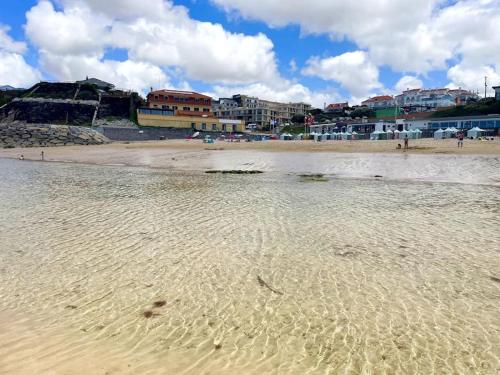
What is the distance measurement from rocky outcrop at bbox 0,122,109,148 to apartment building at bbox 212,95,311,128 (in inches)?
3010

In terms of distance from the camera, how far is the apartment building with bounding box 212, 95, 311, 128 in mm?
147250

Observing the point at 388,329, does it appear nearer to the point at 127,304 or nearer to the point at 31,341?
the point at 127,304

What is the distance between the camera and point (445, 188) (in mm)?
19344

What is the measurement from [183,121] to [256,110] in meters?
55.9

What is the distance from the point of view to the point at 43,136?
70812 millimetres

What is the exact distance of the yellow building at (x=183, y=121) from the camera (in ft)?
304

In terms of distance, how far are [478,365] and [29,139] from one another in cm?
7914

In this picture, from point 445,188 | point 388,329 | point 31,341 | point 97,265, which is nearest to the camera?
point 31,341

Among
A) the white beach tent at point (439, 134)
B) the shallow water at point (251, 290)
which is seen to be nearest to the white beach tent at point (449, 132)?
the white beach tent at point (439, 134)

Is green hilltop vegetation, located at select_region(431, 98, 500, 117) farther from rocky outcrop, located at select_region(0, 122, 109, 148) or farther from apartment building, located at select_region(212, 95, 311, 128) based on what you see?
rocky outcrop, located at select_region(0, 122, 109, 148)

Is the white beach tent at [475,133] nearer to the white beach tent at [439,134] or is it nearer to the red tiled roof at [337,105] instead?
the white beach tent at [439,134]

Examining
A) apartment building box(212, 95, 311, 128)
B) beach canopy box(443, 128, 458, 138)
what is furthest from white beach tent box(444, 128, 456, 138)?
apartment building box(212, 95, 311, 128)

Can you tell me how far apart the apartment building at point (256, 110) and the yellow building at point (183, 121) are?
38.8 metres

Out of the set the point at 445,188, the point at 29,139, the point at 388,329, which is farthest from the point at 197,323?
the point at 29,139
